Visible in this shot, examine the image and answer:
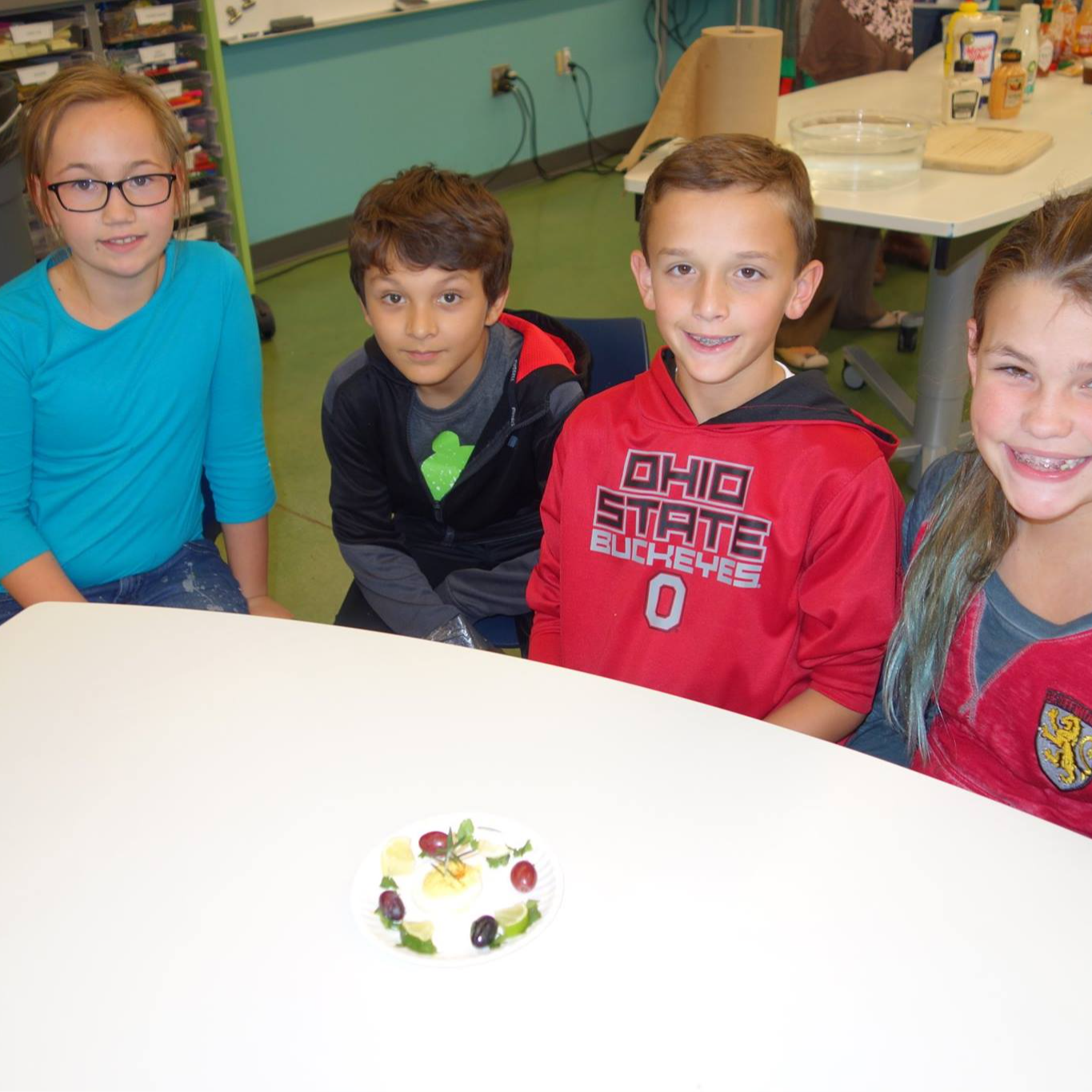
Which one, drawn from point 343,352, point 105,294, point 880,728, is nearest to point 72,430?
point 105,294

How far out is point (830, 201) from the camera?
2.04 metres

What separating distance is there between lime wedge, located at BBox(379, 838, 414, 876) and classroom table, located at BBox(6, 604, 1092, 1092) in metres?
0.02

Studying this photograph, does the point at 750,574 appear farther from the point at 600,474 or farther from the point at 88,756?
the point at 88,756

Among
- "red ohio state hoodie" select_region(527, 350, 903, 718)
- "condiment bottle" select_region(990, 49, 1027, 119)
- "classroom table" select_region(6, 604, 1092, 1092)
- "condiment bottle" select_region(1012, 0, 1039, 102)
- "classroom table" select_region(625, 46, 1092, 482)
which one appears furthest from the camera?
"condiment bottle" select_region(1012, 0, 1039, 102)

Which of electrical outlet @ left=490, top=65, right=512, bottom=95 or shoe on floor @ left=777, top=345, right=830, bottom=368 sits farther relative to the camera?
electrical outlet @ left=490, top=65, right=512, bottom=95

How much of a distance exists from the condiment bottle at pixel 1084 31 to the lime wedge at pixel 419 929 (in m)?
2.98

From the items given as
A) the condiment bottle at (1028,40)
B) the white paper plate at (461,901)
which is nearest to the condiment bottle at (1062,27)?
the condiment bottle at (1028,40)

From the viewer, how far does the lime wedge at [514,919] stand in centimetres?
75

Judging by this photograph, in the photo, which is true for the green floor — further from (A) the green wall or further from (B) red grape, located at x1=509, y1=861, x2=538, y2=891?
(B) red grape, located at x1=509, y1=861, x2=538, y2=891

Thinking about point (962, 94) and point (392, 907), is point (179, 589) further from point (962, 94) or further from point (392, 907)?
point (962, 94)

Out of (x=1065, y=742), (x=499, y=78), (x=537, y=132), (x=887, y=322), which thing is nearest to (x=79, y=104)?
(x=1065, y=742)

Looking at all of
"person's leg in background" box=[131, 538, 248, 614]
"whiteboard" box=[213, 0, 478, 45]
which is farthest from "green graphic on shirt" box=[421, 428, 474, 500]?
"whiteboard" box=[213, 0, 478, 45]

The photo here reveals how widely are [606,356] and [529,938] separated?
106 cm

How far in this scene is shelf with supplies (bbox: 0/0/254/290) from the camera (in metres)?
2.96
